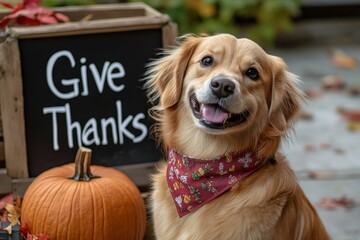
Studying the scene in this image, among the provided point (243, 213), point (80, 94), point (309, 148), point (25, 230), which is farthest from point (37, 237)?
point (309, 148)

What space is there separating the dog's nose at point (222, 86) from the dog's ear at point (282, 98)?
0.95 feet

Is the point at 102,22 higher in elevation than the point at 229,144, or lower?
higher

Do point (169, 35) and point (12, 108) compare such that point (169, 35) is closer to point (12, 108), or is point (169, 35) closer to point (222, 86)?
point (12, 108)

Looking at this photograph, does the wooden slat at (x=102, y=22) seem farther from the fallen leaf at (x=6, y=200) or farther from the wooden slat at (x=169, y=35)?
the fallen leaf at (x=6, y=200)

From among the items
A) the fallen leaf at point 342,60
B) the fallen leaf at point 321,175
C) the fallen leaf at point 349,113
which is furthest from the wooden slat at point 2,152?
the fallen leaf at point 342,60

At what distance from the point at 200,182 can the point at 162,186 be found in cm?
27

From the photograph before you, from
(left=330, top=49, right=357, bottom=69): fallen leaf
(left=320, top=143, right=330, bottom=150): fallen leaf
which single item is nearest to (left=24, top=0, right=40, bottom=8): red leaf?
(left=320, top=143, right=330, bottom=150): fallen leaf

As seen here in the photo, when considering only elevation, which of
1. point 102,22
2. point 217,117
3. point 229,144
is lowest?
point 229,144

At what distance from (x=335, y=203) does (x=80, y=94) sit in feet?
6.37

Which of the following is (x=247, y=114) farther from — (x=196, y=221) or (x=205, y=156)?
(x=196, y=221)

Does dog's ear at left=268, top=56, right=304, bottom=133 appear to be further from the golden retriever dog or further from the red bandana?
the red bandana

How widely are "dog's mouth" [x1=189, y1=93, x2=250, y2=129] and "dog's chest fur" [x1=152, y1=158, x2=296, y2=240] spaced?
0.28 meters

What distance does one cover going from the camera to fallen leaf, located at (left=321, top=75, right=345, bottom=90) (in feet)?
23.6

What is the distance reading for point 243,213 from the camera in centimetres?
319
